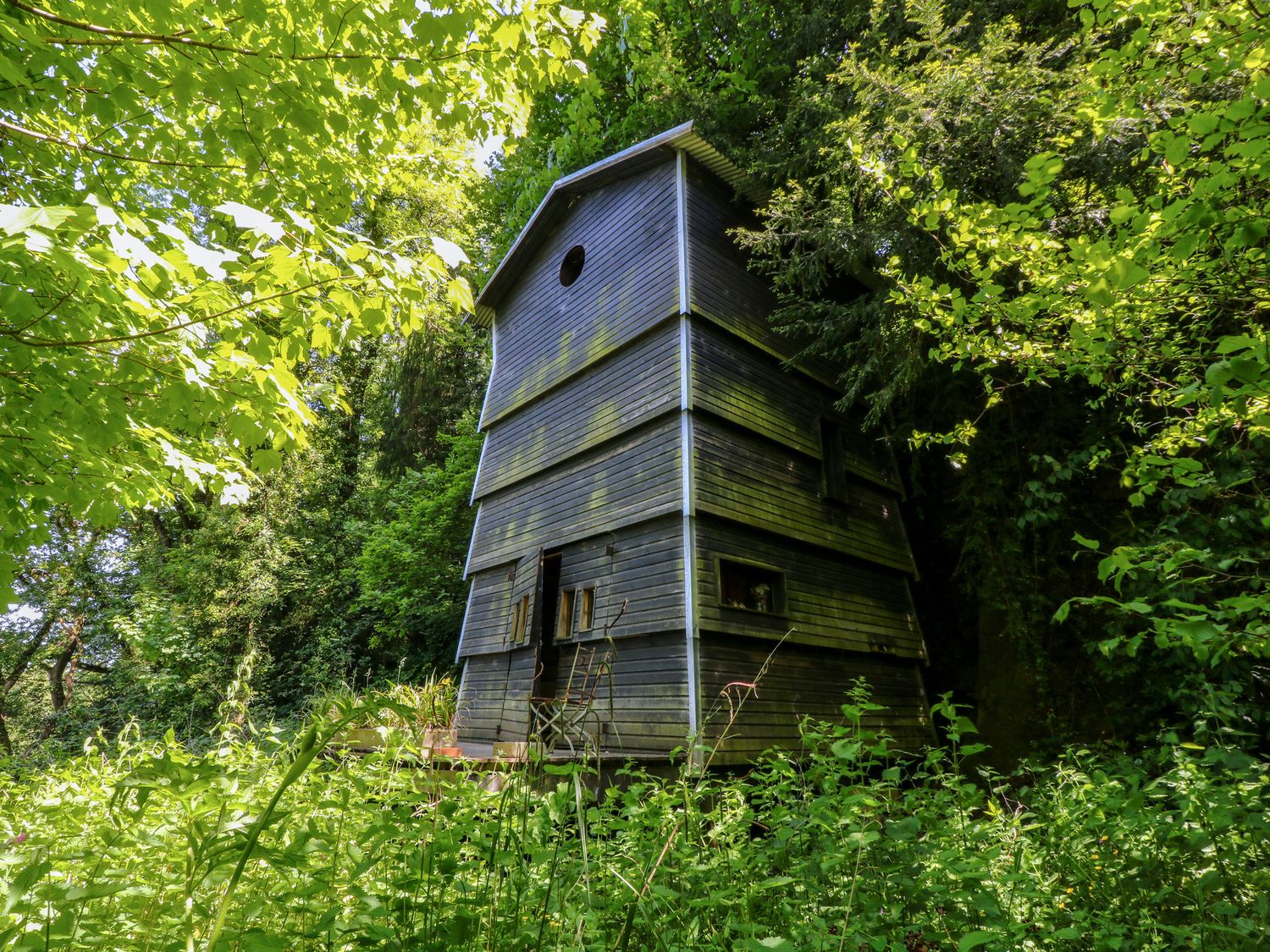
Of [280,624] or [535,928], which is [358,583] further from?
[535,928]

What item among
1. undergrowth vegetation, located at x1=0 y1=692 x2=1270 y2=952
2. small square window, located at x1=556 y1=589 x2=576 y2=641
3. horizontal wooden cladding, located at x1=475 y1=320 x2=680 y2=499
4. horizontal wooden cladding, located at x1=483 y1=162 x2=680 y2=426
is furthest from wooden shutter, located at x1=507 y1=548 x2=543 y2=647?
undergrowth vegetation, located at x1=0 y1=692 x2=1270 y2=952

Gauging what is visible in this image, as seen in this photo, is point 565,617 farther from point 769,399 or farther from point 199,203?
point 199,203

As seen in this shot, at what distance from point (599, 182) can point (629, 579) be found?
640cm

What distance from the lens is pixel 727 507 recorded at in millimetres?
7395

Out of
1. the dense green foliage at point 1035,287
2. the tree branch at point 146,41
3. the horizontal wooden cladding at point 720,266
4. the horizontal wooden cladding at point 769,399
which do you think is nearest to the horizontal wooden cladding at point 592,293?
the horizontal wooden cladding at point 720,266

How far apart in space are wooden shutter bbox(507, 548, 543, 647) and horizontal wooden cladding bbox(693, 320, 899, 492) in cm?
309

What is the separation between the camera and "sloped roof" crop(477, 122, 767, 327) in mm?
8531

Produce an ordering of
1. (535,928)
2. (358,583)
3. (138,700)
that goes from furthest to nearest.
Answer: (358,583) → (138,700) → (535,928)

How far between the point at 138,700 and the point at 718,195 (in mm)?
16292

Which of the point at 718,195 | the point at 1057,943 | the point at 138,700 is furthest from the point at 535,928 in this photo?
the point at 138,700

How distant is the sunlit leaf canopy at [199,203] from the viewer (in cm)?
234

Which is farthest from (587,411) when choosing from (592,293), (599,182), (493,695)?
(493,695)

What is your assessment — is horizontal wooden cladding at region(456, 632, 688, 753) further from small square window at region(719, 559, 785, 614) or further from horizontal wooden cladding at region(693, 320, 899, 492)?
horizontal wooden cladding at region(693, 320, 899, 492)

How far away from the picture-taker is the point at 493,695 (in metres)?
9.02
